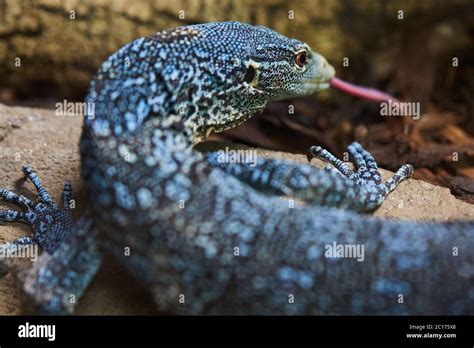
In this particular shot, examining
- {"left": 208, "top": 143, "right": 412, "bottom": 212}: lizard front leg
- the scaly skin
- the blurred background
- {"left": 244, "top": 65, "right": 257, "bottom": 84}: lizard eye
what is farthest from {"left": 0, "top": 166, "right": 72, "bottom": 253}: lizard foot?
the blurred background

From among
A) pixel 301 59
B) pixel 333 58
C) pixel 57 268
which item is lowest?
pixel 57 268

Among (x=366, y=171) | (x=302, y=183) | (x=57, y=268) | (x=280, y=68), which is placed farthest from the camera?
(x=366, y=171)

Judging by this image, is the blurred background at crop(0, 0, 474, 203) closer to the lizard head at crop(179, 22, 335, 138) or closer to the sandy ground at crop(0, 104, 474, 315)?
the sandy ground at crop(0, 104, 474, 315)

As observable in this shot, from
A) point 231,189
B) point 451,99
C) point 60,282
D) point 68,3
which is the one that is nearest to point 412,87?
point 451,99

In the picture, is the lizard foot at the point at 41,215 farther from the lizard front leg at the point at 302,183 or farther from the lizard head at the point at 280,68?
the lizard head at the point at 280,68

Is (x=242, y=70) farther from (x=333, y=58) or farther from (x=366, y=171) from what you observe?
(x=333, y=58)

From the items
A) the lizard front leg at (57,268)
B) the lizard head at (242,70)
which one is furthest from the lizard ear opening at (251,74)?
the lizard front leg at (57,268)

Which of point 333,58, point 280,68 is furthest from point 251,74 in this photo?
point 333,58
